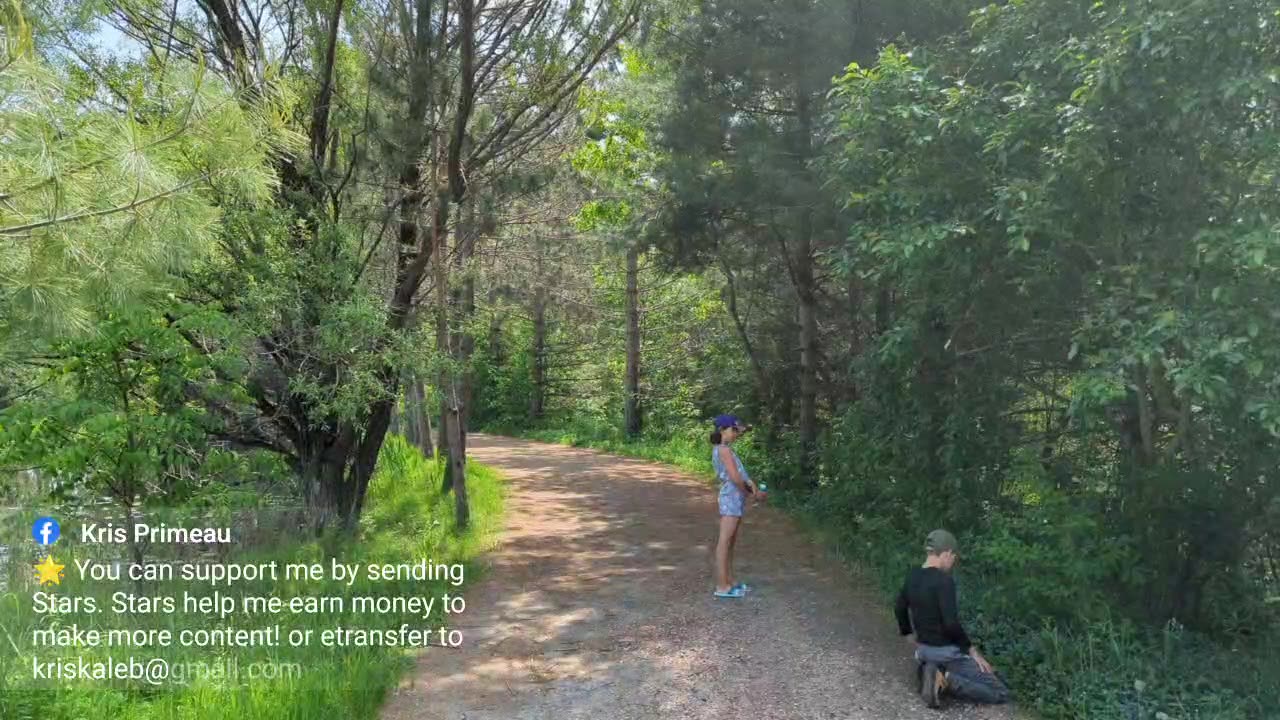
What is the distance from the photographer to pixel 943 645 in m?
4.40

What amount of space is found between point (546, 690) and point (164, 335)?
3.48 meters

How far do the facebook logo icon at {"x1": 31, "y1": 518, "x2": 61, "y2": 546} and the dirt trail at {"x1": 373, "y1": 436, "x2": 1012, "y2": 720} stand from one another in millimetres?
2834

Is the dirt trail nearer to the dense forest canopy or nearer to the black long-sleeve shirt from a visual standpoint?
the black long-sleeve shirt

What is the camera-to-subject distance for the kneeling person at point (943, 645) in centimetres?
433

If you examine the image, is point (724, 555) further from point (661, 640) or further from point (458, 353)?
point (458, 353)

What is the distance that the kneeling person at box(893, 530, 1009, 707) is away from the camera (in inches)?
171

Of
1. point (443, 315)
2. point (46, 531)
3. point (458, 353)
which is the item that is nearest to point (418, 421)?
point (458, 353)

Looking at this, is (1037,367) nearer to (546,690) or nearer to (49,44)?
(546,690)

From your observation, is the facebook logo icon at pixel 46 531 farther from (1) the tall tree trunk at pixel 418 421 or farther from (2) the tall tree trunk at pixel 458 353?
(1) the tall tree trunk at pixel 418 421

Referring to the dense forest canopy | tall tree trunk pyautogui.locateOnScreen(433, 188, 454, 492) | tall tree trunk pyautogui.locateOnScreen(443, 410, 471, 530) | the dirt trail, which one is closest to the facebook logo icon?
the dense forest canopy

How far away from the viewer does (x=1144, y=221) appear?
15.4 ft

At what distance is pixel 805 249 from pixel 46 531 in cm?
821

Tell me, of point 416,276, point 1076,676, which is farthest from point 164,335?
point 1076,676

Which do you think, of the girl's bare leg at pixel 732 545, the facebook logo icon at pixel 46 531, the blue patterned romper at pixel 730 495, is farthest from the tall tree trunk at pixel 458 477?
the facebook logo icon at pixel 46 531
